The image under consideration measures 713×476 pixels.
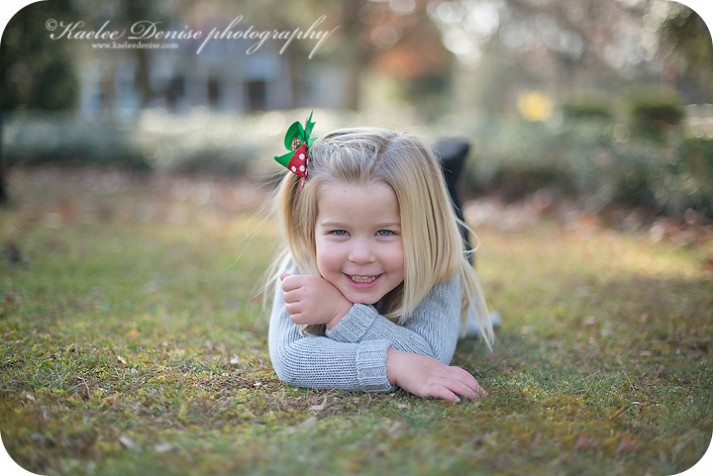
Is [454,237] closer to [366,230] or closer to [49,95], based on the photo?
Answer: [366,230]

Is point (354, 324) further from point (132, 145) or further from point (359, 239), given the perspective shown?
point (132, 145)

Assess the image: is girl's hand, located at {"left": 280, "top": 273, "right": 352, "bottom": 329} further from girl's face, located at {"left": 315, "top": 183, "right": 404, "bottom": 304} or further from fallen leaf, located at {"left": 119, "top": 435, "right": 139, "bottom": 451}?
fallen leaf, located at {"left": 119, "top": 435, "right": 139, "bottom": 451}

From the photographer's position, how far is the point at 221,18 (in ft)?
52.5

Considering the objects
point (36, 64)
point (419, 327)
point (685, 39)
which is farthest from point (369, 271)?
point (36, 64)

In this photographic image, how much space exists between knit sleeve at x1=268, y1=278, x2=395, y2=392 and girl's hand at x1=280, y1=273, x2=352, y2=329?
0.30ft

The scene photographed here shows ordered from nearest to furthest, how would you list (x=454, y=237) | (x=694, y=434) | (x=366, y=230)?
(x=694, y=434) < (x=366, y=230) < (x=454, y=237)

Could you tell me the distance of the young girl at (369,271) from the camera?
103 inches

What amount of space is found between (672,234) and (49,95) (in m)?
14.5

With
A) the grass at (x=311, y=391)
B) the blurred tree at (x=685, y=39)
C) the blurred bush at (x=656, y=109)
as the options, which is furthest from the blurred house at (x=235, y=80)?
the grass at (x=311, y=391)

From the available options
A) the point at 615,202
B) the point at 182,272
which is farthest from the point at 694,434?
the point at 615,202

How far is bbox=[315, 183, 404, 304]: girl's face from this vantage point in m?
2.62

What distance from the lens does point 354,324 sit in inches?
108

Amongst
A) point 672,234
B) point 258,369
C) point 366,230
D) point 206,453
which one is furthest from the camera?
point 672,234

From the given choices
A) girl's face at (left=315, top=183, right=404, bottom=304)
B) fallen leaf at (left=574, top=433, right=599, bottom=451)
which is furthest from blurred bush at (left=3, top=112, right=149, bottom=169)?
fallen leaf at (left=574, top=433, right=599, bottom=451)
